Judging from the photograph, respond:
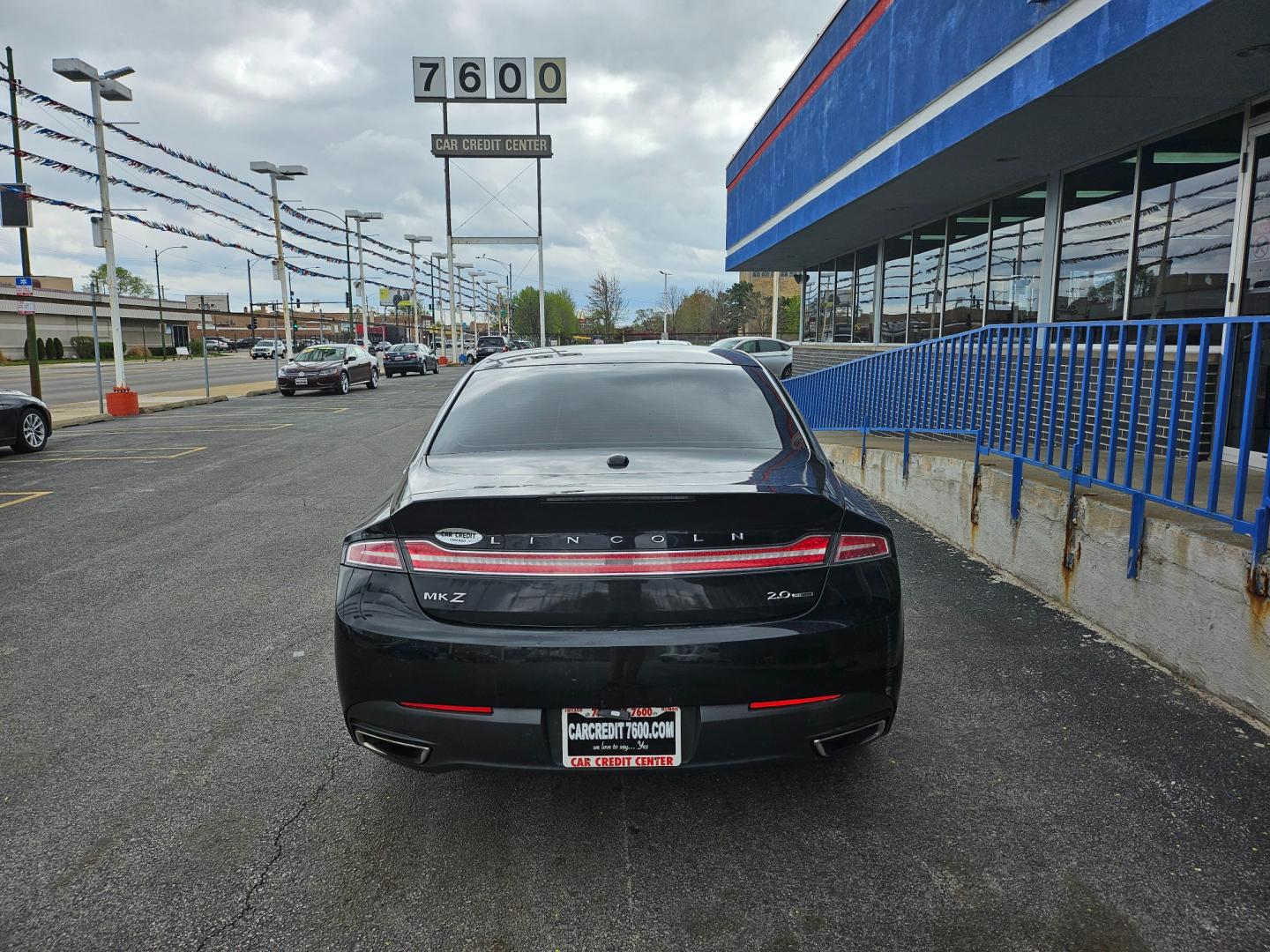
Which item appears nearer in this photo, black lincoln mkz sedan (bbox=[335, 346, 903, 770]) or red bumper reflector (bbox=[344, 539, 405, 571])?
black lincoln mkz sedan (bbox=[335, 346, 903, 770])

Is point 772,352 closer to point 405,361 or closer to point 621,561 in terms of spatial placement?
point 405,361

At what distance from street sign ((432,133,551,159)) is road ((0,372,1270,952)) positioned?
52.2 metres

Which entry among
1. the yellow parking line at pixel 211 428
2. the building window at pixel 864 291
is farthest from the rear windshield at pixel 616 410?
the building window at pixel 864 291

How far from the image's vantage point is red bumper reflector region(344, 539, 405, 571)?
106 inches

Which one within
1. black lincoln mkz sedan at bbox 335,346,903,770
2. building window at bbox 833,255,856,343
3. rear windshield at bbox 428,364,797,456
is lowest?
black lincoln mkz sedan at bbox 335,346,903,770

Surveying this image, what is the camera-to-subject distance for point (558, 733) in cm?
256

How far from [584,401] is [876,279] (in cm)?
1645

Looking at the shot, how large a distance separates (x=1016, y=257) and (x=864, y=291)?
767cm

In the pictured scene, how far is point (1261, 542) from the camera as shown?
353cm

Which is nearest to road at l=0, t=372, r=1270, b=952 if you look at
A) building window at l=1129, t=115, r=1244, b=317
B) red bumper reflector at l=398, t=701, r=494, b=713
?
red bumper reflector at l=398, t=701, r=494, b=713

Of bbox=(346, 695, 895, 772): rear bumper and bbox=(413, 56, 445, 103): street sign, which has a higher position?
bbox=(413, 56, 445, 103): street sign

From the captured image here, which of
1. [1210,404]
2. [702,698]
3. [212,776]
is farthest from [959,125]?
[212,776]

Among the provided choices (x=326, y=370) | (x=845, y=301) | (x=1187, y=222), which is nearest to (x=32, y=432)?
(x=326, y=370)

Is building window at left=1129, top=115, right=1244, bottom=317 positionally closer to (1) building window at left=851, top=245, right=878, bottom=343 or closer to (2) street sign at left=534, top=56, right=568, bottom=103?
(1) building window at left=851, top=245, right=878, bottom=343
